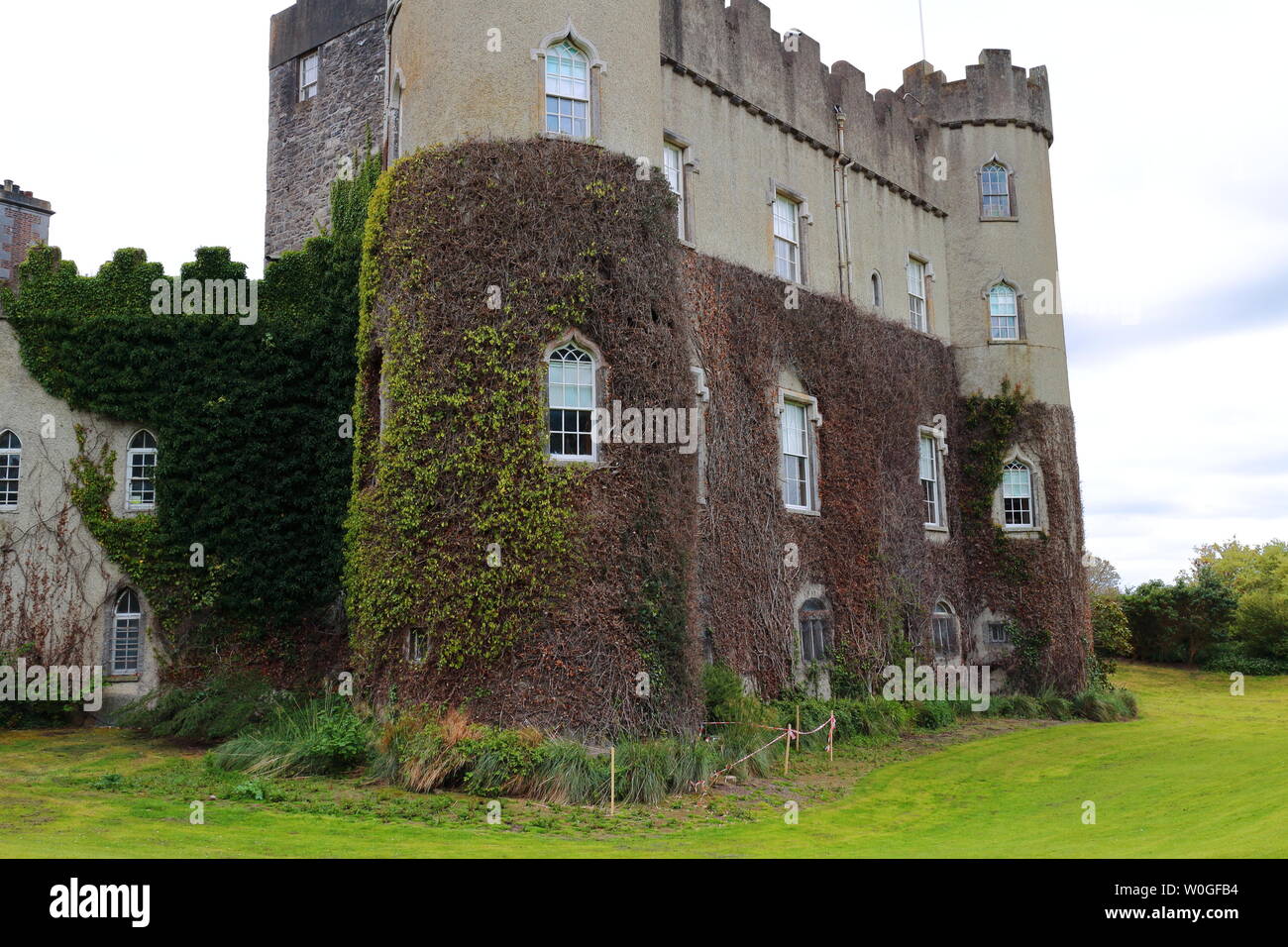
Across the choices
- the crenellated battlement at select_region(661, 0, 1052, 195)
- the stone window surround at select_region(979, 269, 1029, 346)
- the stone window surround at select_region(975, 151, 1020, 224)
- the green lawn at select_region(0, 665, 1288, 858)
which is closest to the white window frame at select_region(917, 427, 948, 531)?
the stone window surround at select_region(979, 269, 1029, 346)

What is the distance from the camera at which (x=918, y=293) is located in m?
27.0

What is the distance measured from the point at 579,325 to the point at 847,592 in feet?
29.7

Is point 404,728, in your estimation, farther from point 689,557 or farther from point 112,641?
point 112,641

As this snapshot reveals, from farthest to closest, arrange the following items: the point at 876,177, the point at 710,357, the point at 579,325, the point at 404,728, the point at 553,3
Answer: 1. the point at 876,177
2. the point at 710,357
3. the point at 553,3
4. the point at 579,325
5. the point at 404,728

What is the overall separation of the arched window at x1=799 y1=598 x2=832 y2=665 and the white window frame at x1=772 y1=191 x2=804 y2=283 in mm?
6701

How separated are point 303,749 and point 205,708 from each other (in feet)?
12.4

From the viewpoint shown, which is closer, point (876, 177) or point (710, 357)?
point (710, 357)

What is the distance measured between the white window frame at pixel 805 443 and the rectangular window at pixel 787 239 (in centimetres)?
260

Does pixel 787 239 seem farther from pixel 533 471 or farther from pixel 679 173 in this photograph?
pixel 533 471

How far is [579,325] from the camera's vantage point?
15523 mm

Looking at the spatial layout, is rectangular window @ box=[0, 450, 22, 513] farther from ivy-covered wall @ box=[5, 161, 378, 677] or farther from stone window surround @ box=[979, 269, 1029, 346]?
stone window surround @ box=[979, 269, 1029, 346]

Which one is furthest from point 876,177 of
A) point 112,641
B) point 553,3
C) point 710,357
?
point 112,641

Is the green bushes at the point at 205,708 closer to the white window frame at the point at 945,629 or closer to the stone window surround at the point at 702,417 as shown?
the stone window surround at the point at 702,417

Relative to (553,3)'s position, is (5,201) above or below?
above
